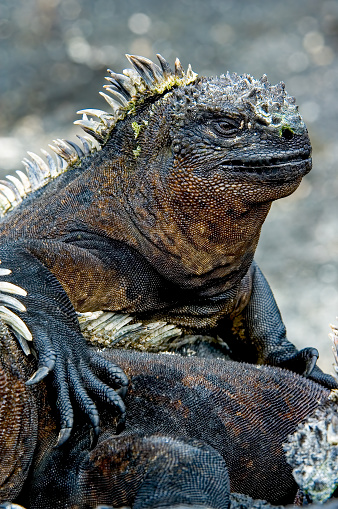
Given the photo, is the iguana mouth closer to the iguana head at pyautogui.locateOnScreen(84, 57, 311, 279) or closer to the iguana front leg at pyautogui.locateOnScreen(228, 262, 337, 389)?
the iguana head at pyautogui.locateOnScreen(84, 57, 311, 279)

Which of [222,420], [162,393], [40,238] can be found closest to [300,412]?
[222,420]

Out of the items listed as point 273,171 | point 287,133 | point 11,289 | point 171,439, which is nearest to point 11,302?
point 11,289

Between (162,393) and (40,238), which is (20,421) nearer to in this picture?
(162,393)

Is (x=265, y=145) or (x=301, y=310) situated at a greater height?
(x=265, y=145)

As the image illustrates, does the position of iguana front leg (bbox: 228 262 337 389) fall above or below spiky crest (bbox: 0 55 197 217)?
below

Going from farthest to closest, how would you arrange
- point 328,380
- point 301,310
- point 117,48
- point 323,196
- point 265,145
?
point 117,48 → point 323,196 → point 301,310 → point 328,380 → point 265,145

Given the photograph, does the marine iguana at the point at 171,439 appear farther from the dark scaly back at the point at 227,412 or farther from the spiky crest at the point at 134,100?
the spiky crest at the point at 134,100

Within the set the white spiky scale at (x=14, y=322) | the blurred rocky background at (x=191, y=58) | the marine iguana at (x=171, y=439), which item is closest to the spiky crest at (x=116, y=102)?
the marine iguana at (x=171, y=439)

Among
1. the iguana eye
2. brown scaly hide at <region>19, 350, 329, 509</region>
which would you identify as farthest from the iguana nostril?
brown scaly hide at <region>19, 350, 329, 509</region>
